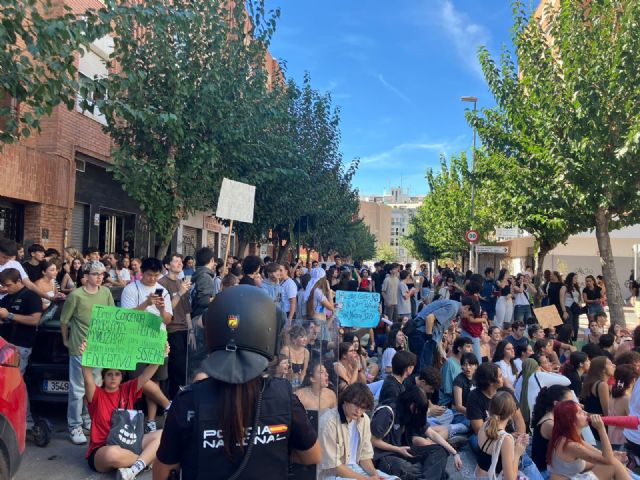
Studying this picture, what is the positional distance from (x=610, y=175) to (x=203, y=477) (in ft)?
36.0

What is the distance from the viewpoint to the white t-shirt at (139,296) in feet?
20.6

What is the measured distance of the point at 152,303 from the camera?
6.06 m

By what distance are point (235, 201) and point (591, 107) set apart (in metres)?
6.60

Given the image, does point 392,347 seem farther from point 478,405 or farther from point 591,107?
point 591,107

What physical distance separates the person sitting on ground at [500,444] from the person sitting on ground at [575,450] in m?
0.26

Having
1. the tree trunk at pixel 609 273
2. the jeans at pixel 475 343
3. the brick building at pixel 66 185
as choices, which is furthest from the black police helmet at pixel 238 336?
the tree trunk at pixel 609 273

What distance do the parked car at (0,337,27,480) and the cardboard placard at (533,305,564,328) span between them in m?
7.81

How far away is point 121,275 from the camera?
10797mm

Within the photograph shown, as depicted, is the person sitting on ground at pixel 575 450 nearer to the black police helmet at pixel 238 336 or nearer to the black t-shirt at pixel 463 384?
the black t-shirt at pixel 463 384

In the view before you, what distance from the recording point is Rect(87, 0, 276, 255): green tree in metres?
10.8

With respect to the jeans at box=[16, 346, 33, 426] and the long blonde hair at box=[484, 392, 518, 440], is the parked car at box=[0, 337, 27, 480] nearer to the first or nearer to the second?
the jeans at box=[16, 346, 33, 426]

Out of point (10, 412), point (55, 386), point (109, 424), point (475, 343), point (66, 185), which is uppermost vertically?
point (66, 185)

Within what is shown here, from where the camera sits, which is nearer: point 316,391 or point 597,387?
point 316,391

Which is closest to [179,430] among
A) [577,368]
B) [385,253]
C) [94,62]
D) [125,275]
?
[577,368]
